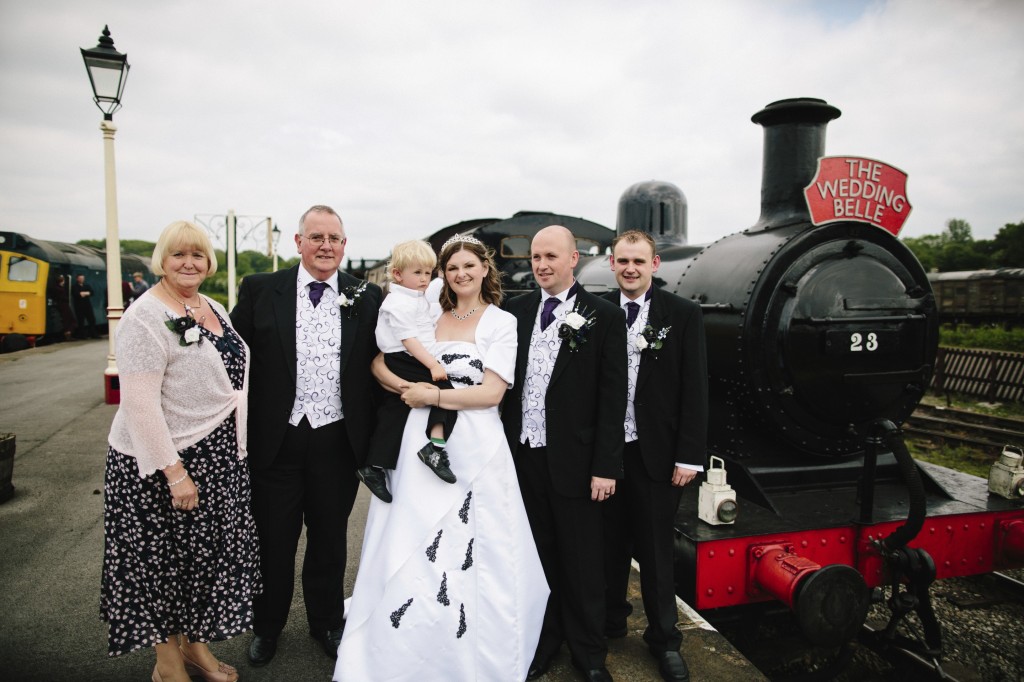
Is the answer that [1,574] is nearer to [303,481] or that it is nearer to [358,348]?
[303,481]

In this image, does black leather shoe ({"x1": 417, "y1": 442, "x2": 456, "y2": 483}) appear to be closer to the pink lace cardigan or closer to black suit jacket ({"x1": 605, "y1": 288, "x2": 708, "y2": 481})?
the pink lace cardigan

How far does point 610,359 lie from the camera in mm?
2658

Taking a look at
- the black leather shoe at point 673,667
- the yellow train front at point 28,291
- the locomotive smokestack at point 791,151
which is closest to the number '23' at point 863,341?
the locomotive smokestack at point 791,151

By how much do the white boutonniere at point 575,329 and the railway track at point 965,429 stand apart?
717 centimetres

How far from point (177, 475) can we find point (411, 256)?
1.26 meters

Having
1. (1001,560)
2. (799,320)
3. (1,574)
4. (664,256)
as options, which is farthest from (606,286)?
(1,574)

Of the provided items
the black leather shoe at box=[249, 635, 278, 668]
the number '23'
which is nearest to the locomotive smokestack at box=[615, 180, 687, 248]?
the number '23'

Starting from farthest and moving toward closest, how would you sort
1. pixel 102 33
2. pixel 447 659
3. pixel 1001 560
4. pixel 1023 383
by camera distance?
pixel 1023 383
pixel 102 33
pixel 1001 560
pixel 447 659

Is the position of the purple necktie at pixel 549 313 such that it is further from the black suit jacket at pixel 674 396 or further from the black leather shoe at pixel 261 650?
the black leather shoe at pixel 261 650

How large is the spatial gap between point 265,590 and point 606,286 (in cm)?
346

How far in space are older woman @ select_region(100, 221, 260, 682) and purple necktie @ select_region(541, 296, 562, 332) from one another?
1324 millimetres

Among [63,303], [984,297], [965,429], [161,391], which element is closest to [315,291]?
[161,391]

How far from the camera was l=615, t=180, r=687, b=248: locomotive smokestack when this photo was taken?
5652 millimetres

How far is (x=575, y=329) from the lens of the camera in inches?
104
